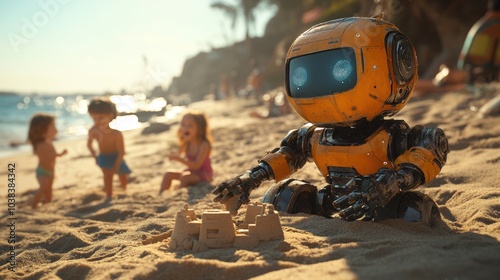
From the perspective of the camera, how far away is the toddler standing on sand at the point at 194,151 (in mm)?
5891

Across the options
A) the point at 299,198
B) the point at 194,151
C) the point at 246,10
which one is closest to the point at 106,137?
the point at 194,151

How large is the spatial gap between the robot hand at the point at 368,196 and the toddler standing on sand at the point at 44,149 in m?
4.48

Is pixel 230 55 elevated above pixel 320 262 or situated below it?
above

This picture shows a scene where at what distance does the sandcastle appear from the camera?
2787mm

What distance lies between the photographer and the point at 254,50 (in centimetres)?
4209

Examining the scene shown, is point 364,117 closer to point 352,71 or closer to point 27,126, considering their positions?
point 352,71

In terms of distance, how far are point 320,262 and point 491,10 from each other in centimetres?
925

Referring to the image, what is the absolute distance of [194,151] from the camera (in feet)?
19.8

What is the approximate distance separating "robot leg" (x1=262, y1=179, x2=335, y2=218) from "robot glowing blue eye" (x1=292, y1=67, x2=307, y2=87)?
2.45 feet

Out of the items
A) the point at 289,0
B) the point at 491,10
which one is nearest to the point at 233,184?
the point at 491,10

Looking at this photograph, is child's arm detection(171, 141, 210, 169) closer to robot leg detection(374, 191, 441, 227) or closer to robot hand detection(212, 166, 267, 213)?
robot hand detection(212, 166, 267, 213)

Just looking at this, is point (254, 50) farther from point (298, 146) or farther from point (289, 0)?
point (298, 146)

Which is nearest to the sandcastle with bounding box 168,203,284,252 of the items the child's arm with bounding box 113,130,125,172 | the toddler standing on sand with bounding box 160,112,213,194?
the toddler standing on sand with bounding box 160,112,213,194

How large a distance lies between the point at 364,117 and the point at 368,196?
60 centimetres
